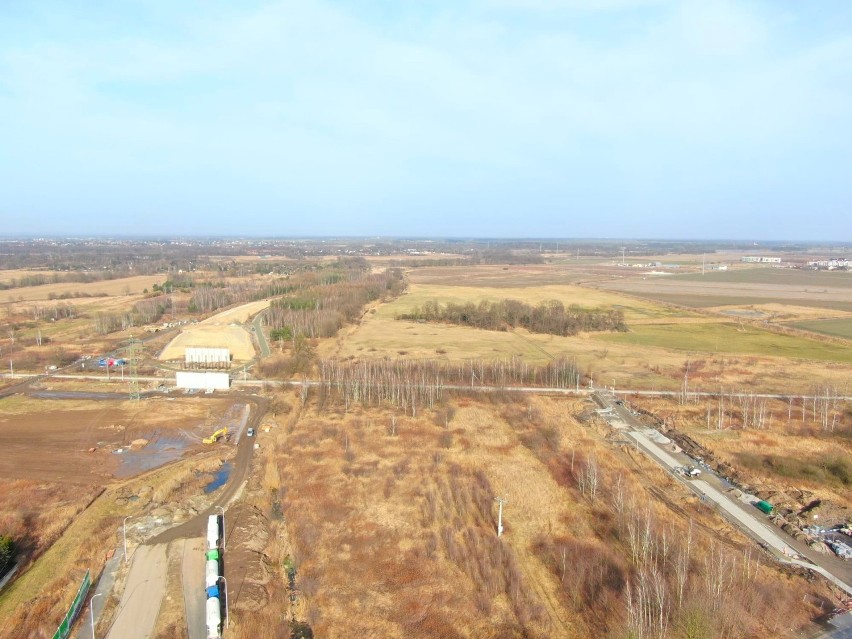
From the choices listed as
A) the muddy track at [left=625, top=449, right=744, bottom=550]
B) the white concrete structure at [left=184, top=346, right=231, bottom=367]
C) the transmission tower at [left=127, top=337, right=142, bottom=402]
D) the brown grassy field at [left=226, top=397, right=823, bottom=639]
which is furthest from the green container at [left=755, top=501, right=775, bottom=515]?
the white concrete structure at [left=184, top=346, right=231, bottom=367]

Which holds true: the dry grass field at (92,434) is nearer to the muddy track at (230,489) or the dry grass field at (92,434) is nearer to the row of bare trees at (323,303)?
the muddy track at (230,489)

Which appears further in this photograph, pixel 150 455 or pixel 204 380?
pixel 204 380

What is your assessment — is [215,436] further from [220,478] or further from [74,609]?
[74,609]

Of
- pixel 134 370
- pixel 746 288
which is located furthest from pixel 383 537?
pixel 746 288

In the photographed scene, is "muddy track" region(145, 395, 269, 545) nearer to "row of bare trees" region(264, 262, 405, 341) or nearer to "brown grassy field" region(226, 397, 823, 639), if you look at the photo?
"brown grassy field" region(226, 397, 823, 639)

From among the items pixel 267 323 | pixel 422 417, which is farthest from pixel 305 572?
pixel 267 323
